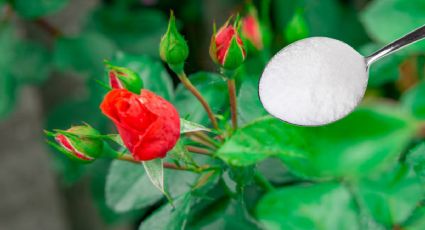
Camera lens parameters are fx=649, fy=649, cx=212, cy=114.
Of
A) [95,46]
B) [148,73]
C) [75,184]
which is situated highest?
[148,73]

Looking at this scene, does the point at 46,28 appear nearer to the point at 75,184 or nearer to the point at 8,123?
the point at 8,123

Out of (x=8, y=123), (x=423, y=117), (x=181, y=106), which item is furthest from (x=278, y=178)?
(x=8, y=123)

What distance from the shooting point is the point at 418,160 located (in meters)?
0.44

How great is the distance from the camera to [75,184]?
1305 mm

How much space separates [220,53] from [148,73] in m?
0.17

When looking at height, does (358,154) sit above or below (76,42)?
above

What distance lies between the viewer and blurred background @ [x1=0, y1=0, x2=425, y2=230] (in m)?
0.84

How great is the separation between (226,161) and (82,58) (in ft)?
2.03

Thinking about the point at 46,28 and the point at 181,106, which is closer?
the point at 181,106

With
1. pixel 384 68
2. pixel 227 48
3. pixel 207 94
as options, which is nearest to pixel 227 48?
pixel 227 48

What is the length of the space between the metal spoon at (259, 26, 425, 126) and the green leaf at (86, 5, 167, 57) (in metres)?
0.69

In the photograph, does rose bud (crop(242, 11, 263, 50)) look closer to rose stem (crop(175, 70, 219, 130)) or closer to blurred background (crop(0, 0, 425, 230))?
blurred background (crop(0, 0, 425, 230))

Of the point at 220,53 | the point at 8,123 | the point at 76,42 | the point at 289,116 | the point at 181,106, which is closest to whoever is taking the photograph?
the point at 289,116

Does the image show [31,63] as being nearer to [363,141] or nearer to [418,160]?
[418,160]
